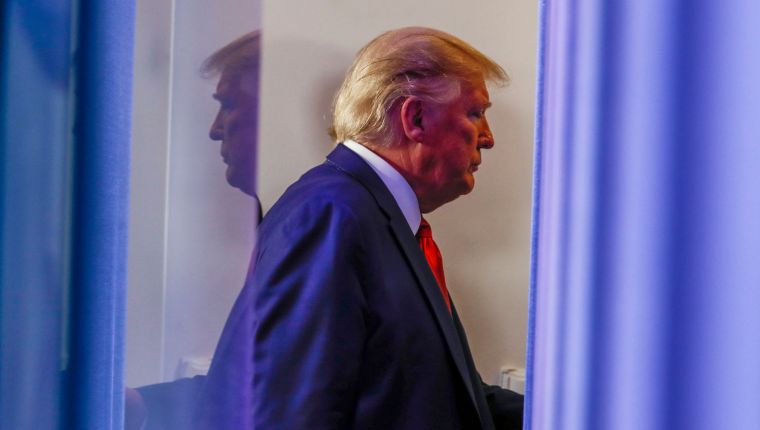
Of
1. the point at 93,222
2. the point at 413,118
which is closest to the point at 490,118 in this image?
the point at 413,118

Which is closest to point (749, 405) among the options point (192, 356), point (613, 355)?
point (613, 355)

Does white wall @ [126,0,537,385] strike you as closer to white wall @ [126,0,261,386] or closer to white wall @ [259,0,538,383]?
white wall @ [259,0,538,383]

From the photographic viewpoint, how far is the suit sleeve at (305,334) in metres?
1.10

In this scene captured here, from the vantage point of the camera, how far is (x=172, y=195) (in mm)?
713

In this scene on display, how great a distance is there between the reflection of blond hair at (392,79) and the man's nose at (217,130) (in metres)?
0.67

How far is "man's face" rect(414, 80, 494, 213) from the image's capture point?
147cm

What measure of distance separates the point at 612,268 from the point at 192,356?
383 millimetres

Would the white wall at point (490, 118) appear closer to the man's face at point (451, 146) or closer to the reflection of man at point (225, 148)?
the man's face at point (451, 146)

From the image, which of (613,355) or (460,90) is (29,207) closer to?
(613,355)

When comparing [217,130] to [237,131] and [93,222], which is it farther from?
[93,222]

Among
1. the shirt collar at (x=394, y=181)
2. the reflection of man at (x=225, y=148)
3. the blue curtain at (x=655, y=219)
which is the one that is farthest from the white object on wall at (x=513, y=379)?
the blue curtain at (x=655, y=219)

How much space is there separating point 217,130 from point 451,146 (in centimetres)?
80

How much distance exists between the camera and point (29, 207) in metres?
0.62

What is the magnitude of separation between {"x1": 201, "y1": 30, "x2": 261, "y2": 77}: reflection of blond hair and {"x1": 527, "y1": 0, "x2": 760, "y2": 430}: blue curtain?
30 centimetres
